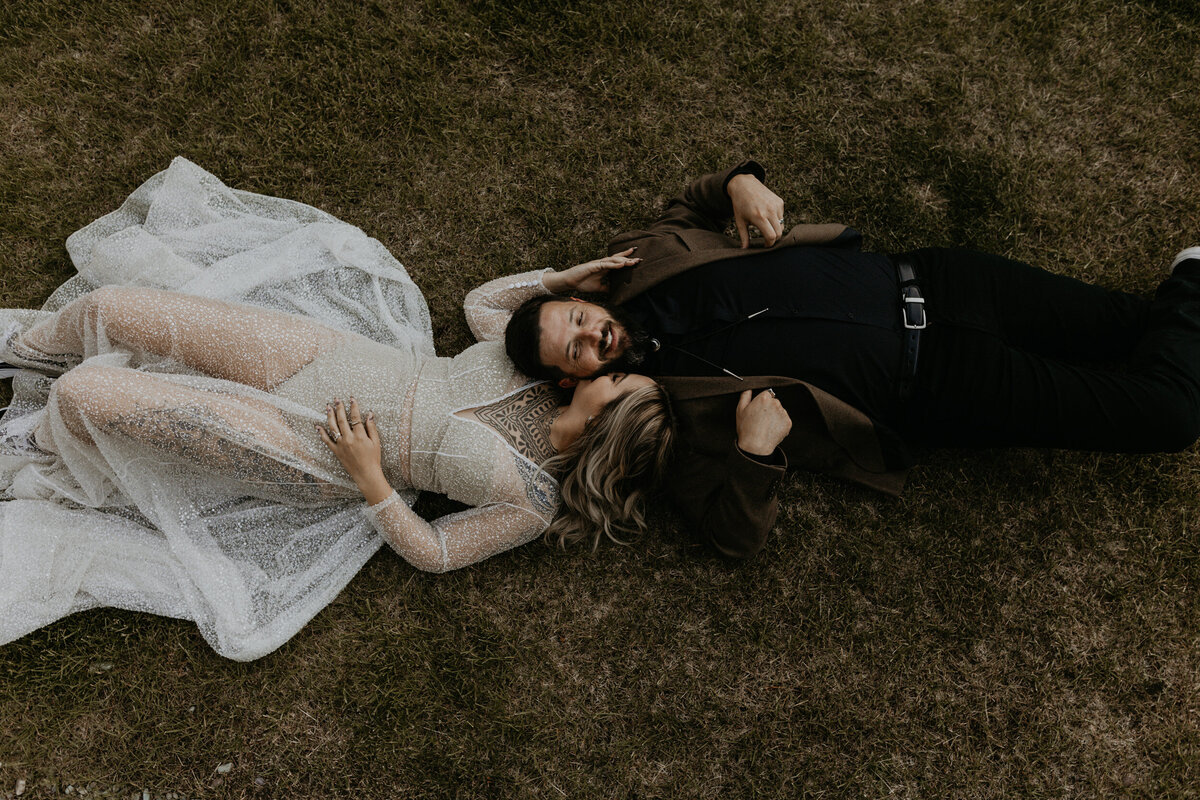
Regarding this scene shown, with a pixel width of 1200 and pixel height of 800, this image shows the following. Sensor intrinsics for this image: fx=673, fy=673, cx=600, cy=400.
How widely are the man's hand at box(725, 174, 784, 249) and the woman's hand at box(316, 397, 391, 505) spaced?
197cm

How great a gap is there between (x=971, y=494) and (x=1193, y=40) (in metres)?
2.93

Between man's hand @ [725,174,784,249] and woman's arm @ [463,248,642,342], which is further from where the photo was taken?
woman's arm @ [463,248,642,342]

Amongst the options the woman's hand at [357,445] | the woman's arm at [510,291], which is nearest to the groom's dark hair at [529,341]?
the woman's arm at [510,291]

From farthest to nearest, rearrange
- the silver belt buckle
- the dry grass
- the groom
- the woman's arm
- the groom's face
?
the woman's arm < the dry grass < the silver belt buckle < the groom < the groom's face

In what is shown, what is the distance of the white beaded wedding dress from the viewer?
296cm

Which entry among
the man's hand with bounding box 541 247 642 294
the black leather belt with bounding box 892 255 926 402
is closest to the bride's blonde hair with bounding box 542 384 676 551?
the man's hand with bounding box 541 247 642 294

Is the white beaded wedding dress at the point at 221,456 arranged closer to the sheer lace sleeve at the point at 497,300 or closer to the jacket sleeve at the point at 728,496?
the sheer lace sleeve at the point at 497,300

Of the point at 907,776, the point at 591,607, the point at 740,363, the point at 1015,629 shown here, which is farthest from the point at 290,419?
the point at 1015,629

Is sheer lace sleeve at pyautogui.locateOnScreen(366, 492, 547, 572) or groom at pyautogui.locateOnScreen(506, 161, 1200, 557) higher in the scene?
groom at pyautogui.locateOnScreen(506, 161, 1200, 557)

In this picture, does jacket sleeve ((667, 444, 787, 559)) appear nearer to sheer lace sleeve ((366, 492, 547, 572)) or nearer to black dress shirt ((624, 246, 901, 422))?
black dress shirt ((624, 246, 901, 422))

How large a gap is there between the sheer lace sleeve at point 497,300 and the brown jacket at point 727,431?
1.42 feet

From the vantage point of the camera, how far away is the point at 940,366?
10.2 feet

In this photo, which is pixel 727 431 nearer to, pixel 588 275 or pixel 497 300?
pixel 588 275

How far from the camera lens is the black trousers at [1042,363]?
3.04 meters
